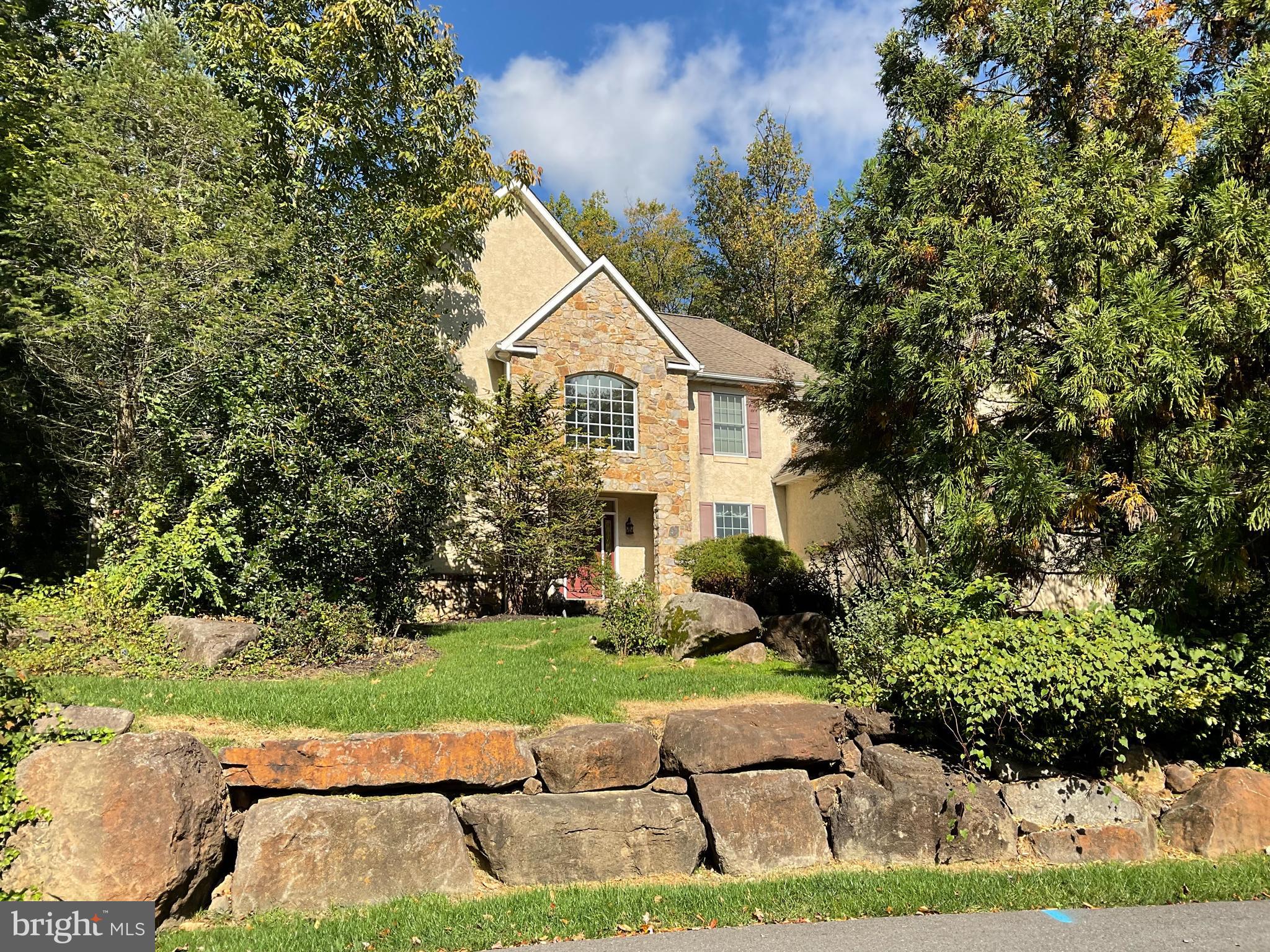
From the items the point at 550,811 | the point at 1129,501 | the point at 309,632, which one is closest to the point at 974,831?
the point at 1129,501

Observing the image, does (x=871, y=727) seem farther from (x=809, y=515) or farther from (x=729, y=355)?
(x=729, y=355)

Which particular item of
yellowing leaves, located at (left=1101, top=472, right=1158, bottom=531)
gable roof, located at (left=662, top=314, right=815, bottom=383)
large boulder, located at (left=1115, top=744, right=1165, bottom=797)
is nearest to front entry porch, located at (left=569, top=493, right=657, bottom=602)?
gable roof, located at (left=662, top=314, right=815, bottom=383)

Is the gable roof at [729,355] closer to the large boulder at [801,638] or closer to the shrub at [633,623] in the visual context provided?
the large boulder at [801,638]

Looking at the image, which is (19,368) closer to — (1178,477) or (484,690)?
(484,690)

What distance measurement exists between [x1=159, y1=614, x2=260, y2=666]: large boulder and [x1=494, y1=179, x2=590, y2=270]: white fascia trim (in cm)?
1318

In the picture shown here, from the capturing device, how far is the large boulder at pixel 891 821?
653cm

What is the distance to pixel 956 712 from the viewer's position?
7.04m

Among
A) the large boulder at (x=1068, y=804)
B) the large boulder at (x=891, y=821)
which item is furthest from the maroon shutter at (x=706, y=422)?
the large boulder at (x=891, y=821)

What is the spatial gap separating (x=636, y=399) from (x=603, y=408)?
825mm

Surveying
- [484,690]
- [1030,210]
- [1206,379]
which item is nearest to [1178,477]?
[1206,379]

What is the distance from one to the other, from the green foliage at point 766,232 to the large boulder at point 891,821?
2762cm

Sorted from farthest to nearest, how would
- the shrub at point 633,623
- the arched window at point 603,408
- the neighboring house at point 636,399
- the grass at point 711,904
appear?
the neighboring house at point 636,399, the arched window at point 603,408, the shrub at point 633,623, the grass at point 711,904

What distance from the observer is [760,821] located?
6.48 meters

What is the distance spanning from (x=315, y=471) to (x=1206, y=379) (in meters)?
9.83
